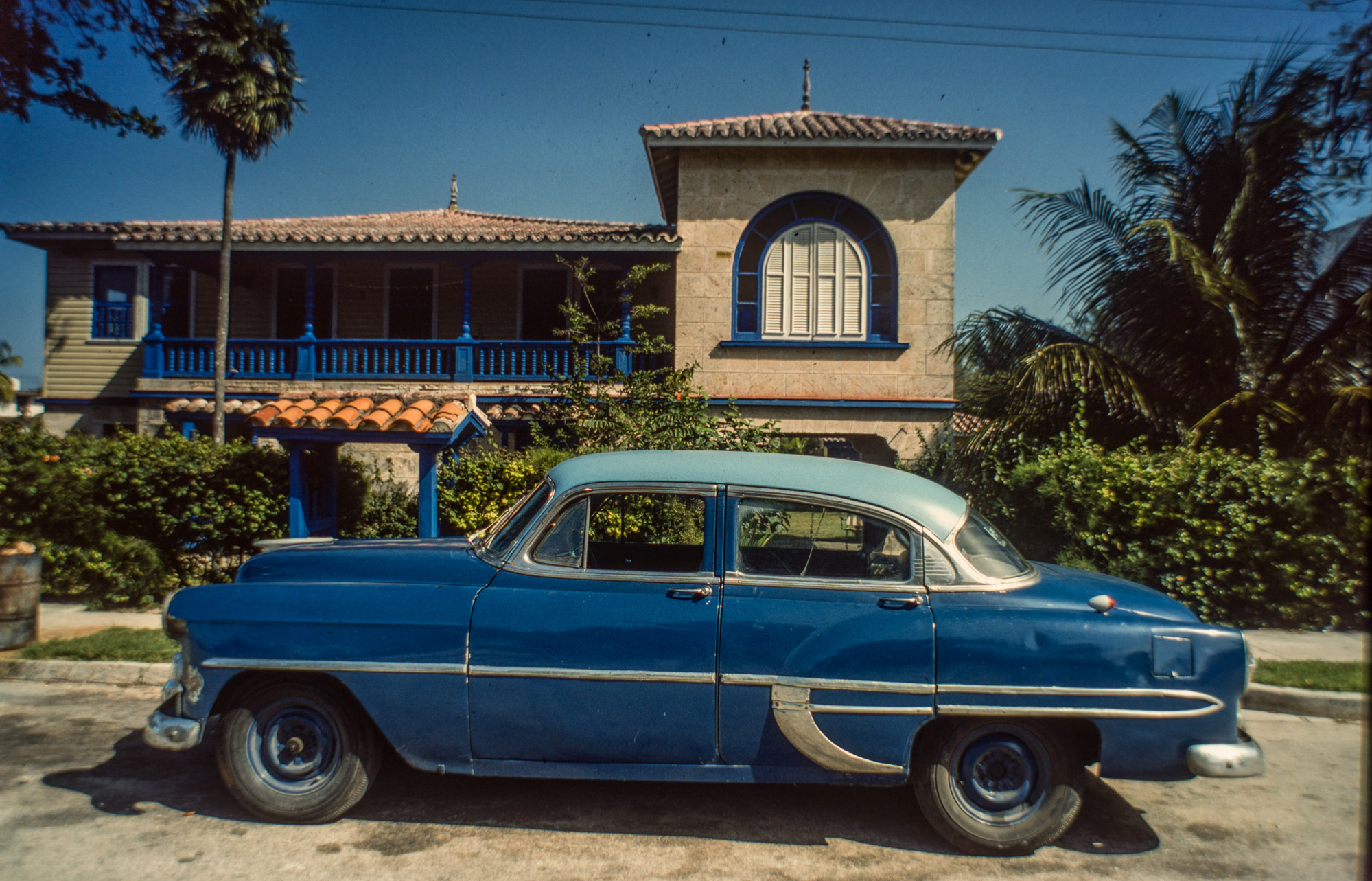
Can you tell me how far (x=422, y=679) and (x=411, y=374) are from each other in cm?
1146

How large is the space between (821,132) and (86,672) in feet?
38.7

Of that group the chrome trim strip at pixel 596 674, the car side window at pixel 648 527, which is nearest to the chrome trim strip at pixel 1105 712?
the chrome trim strip at pixel 596 674

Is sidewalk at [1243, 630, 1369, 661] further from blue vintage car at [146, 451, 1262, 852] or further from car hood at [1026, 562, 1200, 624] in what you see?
blue vintage car at [146, 451, 1262, 852]

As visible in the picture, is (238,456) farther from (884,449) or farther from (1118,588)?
(884,449)

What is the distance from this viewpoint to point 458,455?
9.20m

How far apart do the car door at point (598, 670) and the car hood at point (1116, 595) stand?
1552 mm

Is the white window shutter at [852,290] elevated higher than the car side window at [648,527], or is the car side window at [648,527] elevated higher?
the white window shutter at [852,290]

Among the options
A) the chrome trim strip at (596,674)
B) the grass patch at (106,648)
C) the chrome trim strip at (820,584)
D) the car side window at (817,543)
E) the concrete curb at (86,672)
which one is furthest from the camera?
the grass patch at (106,648)

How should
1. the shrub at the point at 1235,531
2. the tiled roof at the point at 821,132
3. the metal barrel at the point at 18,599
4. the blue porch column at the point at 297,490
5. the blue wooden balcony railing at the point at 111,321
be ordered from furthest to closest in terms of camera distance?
the blue wooden balcony railing at the point at 111,321 < the tiled roof at the point at 821,132 < the blue porch column at the point at 297,490 < the shrub at the point at 1235,531 < the metal barrel at the point at 18,599

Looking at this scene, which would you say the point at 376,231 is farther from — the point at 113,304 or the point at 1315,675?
the point at 1315,675

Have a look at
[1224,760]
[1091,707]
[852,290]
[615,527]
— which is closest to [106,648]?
[615,527]

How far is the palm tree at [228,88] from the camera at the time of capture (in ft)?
44.0

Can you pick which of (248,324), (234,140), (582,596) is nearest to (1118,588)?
(582,596)

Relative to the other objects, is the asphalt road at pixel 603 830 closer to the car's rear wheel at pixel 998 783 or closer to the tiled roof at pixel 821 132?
the car's rear wheel at pixel 998 783
